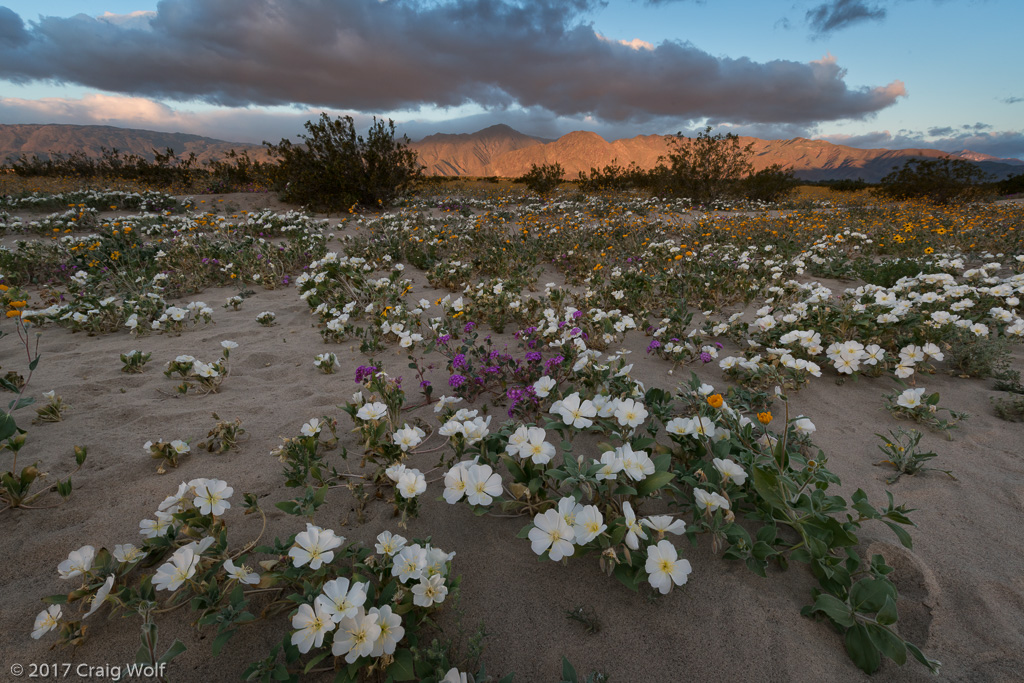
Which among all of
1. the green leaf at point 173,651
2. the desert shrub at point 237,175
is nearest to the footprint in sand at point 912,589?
the green leaf at point 173,651

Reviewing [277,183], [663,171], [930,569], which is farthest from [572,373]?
[663,171]

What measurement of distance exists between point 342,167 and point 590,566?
15269 millimetres

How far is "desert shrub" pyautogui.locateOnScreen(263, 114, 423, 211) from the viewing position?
45.5 feet

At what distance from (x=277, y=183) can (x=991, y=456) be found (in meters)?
18.9

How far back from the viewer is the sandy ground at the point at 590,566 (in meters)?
1.47

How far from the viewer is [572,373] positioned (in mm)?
3418

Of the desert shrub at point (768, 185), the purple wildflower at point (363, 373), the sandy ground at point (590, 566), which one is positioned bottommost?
the sandy ground at point (590, 566)

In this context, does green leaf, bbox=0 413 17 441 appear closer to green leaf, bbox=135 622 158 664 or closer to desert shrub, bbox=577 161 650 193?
green leaf, bbox=135 622 158 664

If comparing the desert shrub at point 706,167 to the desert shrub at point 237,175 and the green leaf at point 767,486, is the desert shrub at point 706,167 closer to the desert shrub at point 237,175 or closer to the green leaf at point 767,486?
the desert shrub at point 237,175

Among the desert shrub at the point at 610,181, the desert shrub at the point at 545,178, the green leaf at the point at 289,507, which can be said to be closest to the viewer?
the green leaf at the point at 289,507

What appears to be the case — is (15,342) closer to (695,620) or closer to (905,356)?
(695,620)

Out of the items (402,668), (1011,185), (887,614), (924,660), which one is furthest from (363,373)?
(1011,185)

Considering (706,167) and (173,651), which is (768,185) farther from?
(173,651)

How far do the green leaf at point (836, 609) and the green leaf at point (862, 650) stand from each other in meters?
0.03
